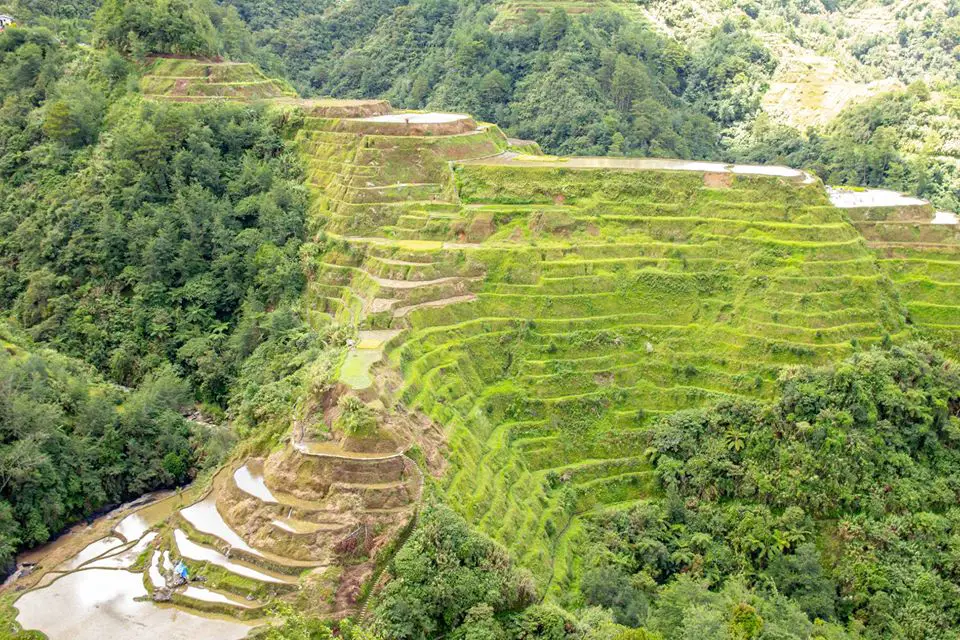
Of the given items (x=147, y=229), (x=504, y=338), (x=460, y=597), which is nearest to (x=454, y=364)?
(x=504, y=338)

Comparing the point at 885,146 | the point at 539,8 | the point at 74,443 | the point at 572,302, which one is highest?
the point at 539,8

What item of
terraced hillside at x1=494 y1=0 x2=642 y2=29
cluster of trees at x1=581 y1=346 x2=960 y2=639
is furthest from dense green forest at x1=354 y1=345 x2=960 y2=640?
terraced hillside at x1=494 y1=0 x2=642 y2=29

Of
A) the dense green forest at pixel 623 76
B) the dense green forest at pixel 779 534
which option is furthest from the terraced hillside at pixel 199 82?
the dense green forest at pixel 779 534

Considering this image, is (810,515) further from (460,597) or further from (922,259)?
(922,259)

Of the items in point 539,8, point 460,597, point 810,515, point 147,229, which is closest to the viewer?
point 460,597

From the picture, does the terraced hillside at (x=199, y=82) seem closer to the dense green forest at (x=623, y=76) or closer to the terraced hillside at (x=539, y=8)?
the dense green forest at (x=623, y=76)
